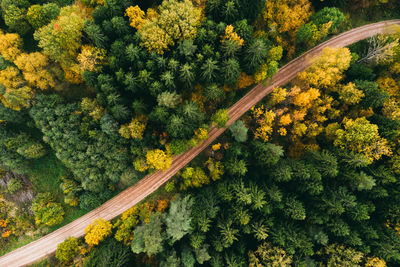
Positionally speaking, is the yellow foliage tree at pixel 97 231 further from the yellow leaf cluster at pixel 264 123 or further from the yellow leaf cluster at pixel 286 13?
the yellow leaf cluster at pixel 286 13

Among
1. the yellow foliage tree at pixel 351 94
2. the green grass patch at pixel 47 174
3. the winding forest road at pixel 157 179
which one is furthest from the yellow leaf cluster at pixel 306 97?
the green grass patch at pixel 47 174

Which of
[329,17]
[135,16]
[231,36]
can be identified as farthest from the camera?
[329,17]

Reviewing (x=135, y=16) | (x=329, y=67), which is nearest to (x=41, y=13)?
(x=135, y=16)

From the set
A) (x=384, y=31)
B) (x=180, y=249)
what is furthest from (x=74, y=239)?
(x=384, y=31)

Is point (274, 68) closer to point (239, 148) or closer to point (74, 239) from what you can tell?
point (239, 148)

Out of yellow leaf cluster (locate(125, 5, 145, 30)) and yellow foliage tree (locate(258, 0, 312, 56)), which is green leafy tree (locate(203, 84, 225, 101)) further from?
yellow foliage tree (locate(258, 0, 312, 56))

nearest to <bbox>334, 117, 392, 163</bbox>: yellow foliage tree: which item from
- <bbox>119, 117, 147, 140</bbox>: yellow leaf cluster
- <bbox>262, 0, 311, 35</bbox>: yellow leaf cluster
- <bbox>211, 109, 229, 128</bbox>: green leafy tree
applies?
<bbox>211, 109, 229, 128</bbox>: green leafy tree

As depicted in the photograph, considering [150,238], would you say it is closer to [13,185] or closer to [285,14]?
[13,185]
